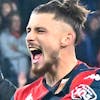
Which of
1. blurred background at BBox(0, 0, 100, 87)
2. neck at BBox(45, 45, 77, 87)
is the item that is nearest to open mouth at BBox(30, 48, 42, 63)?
neck at BBox(45, 45, 77, 87)

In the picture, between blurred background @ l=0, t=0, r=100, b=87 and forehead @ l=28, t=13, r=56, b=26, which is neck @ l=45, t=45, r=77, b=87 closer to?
forehead @ l=28, t=13, r=56, b=26

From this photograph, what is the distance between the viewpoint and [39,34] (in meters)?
2.40

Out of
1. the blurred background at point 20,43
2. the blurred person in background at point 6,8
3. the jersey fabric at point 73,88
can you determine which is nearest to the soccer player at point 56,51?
the jersey fabric at point 73,88

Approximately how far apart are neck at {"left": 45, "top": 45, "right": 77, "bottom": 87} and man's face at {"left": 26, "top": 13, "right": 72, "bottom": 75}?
4 centimetres

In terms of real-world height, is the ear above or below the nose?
below

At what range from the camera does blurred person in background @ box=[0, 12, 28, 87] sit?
5.11m

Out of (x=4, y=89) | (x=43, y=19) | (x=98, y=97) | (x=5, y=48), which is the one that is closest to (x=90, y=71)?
(x=98, y=97)

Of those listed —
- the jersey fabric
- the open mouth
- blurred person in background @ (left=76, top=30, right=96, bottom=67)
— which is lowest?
blurred person in background @ (left=76, top=30, right=96, bottom=67)

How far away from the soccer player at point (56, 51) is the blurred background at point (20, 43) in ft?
8.16

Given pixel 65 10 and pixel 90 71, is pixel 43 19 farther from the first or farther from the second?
pixel 90 71

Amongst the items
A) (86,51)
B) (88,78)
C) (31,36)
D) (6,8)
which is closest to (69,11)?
(31,36)

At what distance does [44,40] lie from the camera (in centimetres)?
242

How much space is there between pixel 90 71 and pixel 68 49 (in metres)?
0.24

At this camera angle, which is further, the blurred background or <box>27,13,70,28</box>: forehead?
the blurred background
